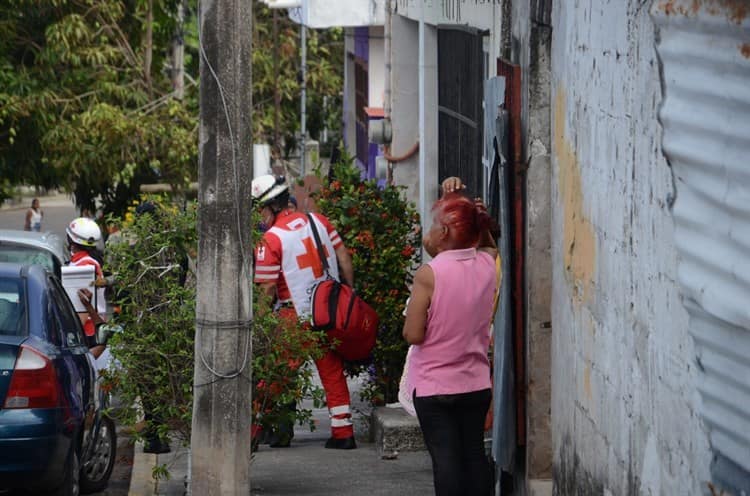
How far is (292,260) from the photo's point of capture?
9.20 m

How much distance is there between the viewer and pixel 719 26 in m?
3.42

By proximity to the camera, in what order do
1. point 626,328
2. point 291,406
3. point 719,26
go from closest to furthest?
point 719,26 → point 626,328 → point 291,406

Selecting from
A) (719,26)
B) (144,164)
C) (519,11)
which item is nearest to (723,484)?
(719,26)

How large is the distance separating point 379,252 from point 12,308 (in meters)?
2.86

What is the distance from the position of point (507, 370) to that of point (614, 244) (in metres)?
2.08

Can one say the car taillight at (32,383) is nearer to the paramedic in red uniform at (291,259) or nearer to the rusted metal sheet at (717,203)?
the paramedic in red uniform at (291,259)

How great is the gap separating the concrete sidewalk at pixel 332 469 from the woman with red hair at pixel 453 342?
1678mm

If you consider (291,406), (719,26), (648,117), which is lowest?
(291,406)

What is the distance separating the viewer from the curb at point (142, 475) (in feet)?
28.6

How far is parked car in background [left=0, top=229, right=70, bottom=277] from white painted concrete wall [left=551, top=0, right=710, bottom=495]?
681cm

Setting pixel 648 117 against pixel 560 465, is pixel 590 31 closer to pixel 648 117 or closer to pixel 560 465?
pixel 648 117

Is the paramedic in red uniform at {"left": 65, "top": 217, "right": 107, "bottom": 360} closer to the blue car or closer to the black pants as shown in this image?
the blue car

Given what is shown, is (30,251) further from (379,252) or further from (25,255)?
(379,252)

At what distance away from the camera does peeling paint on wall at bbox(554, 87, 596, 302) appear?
5.62m
